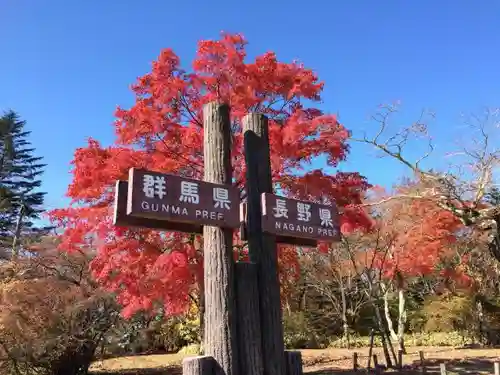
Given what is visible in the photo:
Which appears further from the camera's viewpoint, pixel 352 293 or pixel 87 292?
pixel 352 293

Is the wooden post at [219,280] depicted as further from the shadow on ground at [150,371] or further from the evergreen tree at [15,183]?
the evergreen tree at [15,183]

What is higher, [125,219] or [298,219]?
[298,219]

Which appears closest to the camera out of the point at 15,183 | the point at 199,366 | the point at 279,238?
the point at 199,366

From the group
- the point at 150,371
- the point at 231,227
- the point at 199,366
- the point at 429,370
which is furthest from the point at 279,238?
the point at 150,371

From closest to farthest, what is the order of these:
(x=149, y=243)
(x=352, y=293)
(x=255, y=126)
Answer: (x=255, y=126)
(x=149, y=243)
(x=352, y=293)

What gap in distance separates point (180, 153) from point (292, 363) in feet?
15.7

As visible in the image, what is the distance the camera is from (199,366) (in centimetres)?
346

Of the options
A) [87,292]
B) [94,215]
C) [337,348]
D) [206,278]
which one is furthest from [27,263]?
[337,348]

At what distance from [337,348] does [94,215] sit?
42.9 feet

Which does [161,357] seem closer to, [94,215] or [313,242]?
[94,215]

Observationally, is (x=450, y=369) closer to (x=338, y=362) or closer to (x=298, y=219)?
(x=338, y=362)

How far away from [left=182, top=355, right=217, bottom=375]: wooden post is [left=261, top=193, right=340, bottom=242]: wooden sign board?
4.11 ft

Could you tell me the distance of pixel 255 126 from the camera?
179 inches

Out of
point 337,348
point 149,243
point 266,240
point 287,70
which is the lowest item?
point 337,348
